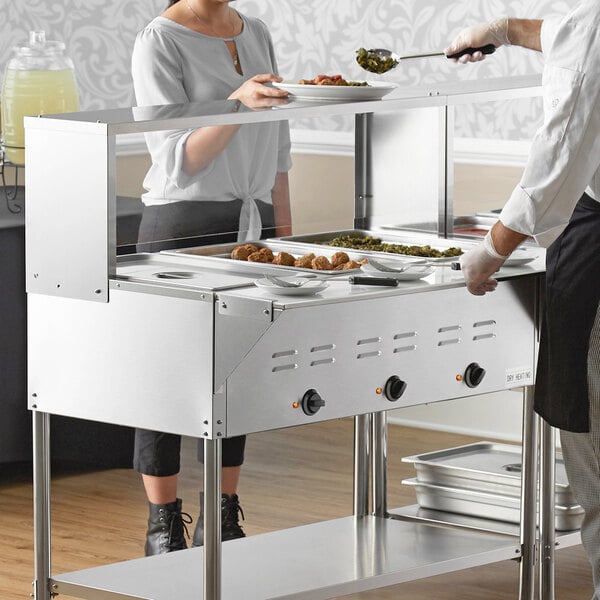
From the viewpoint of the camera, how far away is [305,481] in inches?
176

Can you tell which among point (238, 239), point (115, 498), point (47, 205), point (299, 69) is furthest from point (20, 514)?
point (299, 69)

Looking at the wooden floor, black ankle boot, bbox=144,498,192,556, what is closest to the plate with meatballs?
black ankle boot, bbox=144,498,192,556

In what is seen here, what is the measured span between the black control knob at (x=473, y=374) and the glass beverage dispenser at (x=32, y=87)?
5.78ft

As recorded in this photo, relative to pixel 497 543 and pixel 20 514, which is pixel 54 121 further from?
pixel 20 514

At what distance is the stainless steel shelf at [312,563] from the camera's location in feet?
9.46

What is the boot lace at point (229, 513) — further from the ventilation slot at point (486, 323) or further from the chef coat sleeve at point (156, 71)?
the chef coat sleeve at point (156, 71)

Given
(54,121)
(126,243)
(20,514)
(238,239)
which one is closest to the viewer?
(54,121)

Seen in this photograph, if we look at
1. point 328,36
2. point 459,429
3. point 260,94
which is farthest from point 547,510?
point 328,36

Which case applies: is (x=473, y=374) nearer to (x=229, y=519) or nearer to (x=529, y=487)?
(x=529, y=487)

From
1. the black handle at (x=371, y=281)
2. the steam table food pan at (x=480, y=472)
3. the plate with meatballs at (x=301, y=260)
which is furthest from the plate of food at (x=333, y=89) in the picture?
the steam table food pan at (x=480, y=472)

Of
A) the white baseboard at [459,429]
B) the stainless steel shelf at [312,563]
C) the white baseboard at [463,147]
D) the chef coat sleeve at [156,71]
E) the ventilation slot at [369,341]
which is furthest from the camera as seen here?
the white baseboard at [459,429]

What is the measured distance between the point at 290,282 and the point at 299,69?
274 centimetres

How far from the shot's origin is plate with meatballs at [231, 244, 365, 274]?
2988mm

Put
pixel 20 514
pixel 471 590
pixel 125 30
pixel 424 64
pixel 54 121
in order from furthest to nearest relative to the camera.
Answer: pixel 125 30 → pixel 424 64 → pixel 20 514 → pixel 471 590 → pixel 54 121
